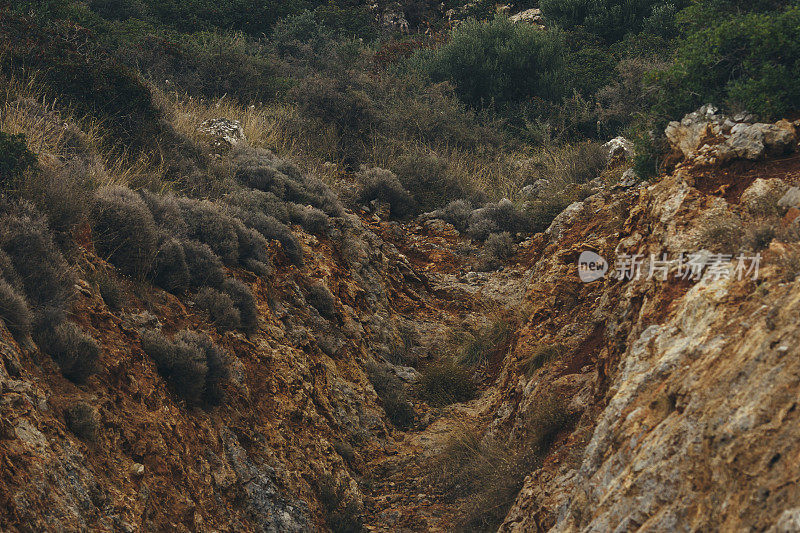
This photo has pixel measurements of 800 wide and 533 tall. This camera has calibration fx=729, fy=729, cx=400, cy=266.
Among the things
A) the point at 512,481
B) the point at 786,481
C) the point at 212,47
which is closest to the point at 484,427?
the point at 512,481

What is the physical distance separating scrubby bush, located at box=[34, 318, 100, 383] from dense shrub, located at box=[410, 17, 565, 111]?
1430 cm

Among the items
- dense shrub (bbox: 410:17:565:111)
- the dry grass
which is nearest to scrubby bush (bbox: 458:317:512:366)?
the dry grass

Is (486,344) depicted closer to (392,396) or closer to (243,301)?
(392,396)

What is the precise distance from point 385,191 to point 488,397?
6055 mm

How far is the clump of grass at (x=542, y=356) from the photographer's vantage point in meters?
7.51

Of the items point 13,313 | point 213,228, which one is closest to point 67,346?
point 13,313

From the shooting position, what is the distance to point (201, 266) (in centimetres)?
803

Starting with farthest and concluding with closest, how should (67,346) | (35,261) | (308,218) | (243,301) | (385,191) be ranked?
1. (385,191)
2. (308,218)
3. (243,301)
4. (35,261)
5. (67,346)

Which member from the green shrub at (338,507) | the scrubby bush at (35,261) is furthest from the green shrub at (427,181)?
the scrubby bush at (35,261)

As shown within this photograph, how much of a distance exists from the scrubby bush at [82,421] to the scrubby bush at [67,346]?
398 millimetres

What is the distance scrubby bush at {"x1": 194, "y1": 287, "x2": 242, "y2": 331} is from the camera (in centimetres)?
759

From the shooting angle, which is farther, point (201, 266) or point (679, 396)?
point (201, 266)

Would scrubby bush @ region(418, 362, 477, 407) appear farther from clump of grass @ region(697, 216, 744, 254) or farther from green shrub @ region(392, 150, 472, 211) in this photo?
green shrub @ region(392, 150, 472, 211)

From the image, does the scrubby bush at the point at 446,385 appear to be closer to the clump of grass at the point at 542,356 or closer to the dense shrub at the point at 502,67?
the clump of grass at the point at 542,356
